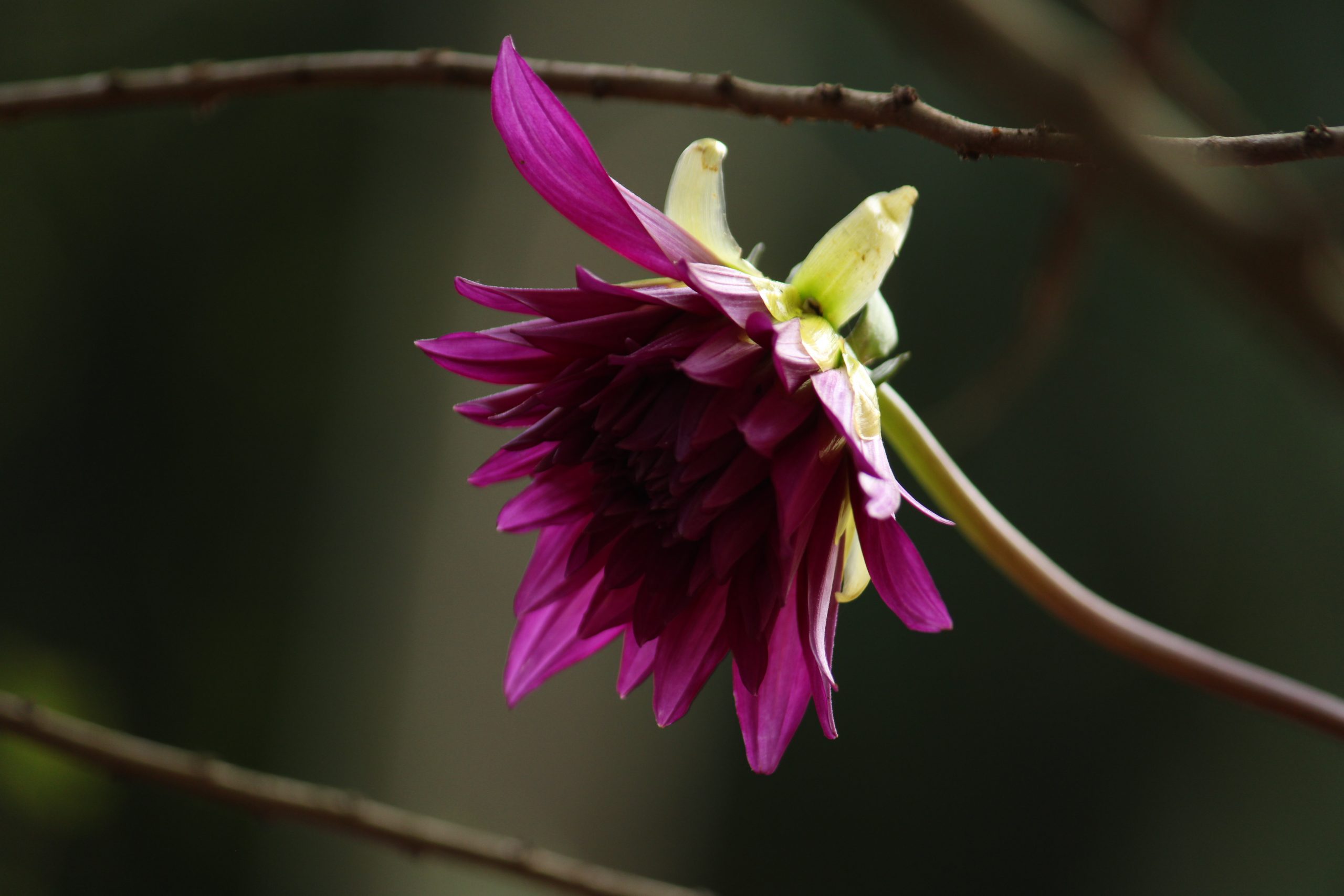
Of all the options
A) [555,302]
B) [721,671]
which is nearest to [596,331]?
[555,302]

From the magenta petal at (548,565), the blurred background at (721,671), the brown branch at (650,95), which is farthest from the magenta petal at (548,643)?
the blurred background at (721,671)

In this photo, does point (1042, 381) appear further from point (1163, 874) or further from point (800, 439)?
point (800, 439)

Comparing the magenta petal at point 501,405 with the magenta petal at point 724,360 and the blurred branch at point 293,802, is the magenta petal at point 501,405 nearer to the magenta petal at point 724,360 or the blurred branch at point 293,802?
the magenta petal at point 724,360

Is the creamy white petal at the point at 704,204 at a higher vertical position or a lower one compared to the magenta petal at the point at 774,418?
higher

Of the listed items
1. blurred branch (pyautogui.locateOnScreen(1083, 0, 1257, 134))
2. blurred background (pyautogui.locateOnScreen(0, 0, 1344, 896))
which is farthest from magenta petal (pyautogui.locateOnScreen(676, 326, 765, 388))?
blurred background (pyautogui.locateOnScreen(0, 0, 1344, 896))

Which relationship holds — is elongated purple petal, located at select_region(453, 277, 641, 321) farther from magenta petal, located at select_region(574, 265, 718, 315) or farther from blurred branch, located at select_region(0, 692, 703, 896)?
blurred branch, located at select_region(0, 692, 703, 896)

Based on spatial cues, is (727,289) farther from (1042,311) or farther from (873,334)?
(1042,311)

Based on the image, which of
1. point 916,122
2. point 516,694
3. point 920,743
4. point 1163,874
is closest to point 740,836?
point 920,743
